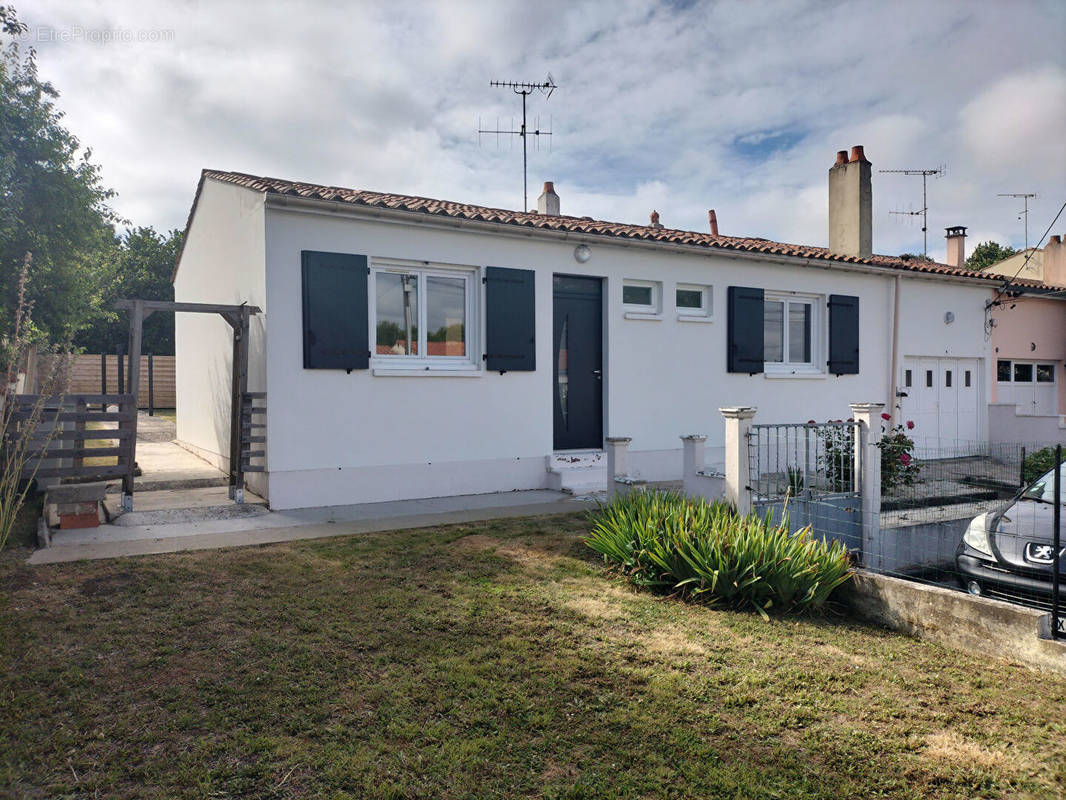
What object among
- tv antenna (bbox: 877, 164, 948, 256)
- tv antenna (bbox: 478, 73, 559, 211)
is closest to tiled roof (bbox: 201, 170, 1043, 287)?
tv antenna (bbox: 478, 73, 559, 211)

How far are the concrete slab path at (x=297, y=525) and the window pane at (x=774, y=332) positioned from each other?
5021 mm

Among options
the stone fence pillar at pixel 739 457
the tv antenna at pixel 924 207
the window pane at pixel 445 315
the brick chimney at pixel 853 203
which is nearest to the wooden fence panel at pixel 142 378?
the window pane at pixel 445 315

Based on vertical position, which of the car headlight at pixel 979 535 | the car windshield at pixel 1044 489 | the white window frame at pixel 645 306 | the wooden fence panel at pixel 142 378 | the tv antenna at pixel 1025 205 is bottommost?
the car headlight at pixel 979 535

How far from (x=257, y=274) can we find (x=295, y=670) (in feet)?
20.0

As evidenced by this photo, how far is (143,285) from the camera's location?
1359 inches

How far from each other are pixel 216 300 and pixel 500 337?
5016 millimetres

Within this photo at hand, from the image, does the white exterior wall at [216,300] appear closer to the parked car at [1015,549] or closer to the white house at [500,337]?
the white house at [500,337]

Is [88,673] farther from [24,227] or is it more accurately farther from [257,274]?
[24,227]

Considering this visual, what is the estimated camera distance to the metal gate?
6.53 metres

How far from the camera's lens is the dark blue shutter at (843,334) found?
1230 centimetres

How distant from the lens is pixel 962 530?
20.5 ft

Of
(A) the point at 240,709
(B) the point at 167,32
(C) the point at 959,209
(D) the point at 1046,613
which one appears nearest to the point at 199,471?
(B) the point at 167,32

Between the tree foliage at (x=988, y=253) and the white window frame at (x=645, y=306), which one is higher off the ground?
the tree foliage at (x=988, y=253)

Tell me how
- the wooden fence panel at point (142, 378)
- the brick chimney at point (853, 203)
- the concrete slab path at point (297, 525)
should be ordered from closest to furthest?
the concrete slab path at point (297, 525) → the brick chimney at point (853, 203) → the wooden fence panel at point (142, 378)
